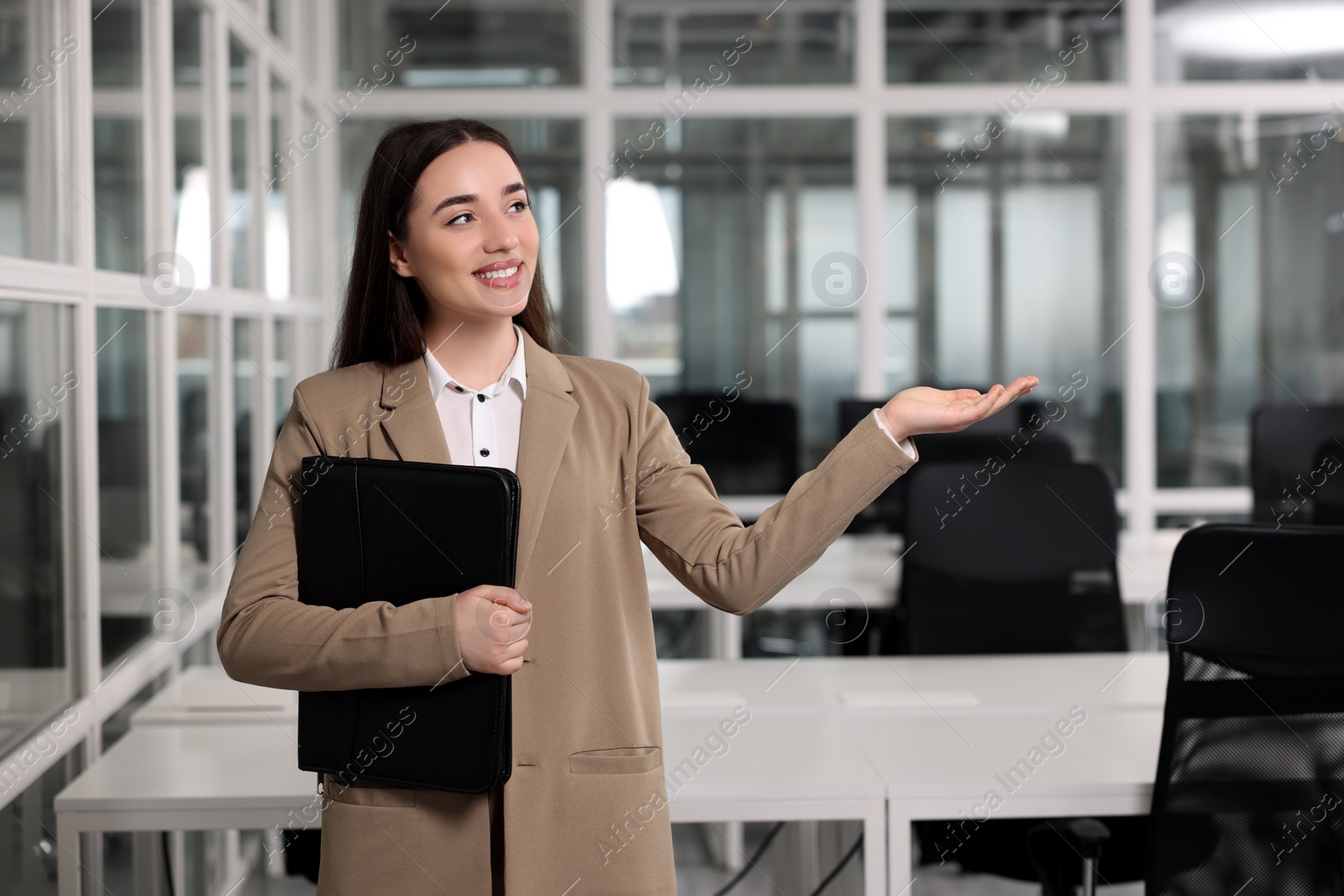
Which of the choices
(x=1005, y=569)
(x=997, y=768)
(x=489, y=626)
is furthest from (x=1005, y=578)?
(x=489, y=626)

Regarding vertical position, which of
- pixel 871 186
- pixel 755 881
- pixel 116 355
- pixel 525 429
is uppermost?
pixel 871 186

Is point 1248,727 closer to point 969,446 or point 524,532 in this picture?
point 524,532

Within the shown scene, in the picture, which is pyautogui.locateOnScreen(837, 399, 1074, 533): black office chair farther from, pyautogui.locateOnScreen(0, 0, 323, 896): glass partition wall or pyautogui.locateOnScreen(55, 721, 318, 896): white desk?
pyautogui.locateOnScreen(55, 721, 318, 896): white desk

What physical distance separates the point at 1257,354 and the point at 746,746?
378 centimetres

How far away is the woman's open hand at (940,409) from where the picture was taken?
128cm

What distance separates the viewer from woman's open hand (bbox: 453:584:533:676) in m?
1.22

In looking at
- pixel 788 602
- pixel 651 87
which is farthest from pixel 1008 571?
pixel 651 87

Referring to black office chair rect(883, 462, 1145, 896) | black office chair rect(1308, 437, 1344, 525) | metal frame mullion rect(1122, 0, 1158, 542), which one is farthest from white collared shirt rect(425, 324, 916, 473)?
metal frame mullion rect(1122, 0, 1158, 542)

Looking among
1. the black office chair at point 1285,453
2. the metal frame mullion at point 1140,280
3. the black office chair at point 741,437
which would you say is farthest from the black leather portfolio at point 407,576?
the metal frame mullion at point 1140,280

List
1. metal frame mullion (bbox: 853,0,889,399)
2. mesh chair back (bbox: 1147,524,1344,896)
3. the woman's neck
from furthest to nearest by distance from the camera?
metal frame mullion (bbox: 853,0,889,399) < mesh chair back (bbox: 1147,524,1344,896) < the woman's neck

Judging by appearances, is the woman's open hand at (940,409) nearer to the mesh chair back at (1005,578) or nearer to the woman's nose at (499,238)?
the woman's nose at (499,238)

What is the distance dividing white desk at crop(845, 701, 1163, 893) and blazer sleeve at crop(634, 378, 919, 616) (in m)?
0.66

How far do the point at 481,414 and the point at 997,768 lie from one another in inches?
41.3

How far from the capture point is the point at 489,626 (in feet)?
4.02
